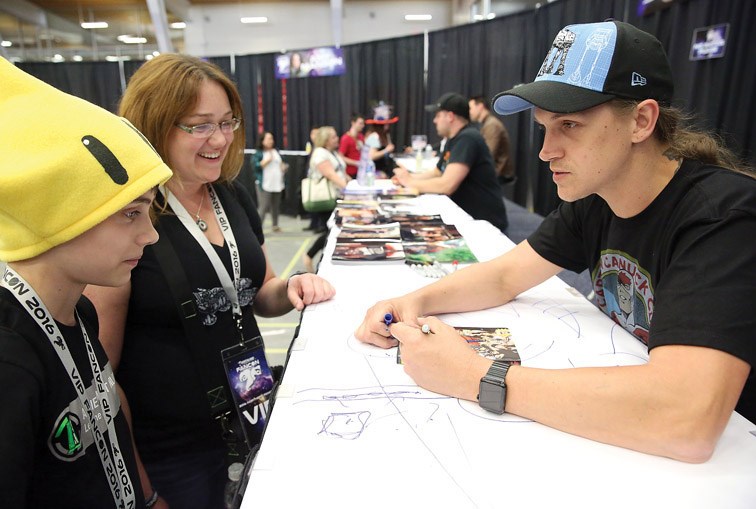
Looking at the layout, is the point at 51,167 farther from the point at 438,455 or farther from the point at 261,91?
the point at 261,91

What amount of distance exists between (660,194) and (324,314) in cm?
84

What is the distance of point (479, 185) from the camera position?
11.4 ft

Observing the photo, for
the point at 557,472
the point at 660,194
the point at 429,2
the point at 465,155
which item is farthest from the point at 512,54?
the point at 557,472

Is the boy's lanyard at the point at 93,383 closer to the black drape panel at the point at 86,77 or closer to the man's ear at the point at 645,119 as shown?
the man's ear at the point at 645,119

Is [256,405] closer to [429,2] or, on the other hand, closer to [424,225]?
[424,225]

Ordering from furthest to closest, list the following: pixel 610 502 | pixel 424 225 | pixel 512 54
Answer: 1. pixel 512 54
2. pixel 424 225
3. pixel 610 502

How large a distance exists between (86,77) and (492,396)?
1218 centimetres

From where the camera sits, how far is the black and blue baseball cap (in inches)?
37.0

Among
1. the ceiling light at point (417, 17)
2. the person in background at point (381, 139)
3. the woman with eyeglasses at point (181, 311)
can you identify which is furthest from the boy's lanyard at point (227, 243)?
the ceiling light at point (417, 17)

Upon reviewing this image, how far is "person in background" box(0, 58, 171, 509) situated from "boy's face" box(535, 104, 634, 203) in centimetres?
78

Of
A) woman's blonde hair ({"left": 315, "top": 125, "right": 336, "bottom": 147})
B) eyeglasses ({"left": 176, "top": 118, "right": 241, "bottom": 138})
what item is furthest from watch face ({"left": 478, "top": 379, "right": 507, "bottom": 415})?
woman's blonde hair ({"left": 315, "top": 125, "right": 336, "bottom": 147})

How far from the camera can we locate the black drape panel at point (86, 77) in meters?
10.3

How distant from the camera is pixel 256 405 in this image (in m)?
1.26

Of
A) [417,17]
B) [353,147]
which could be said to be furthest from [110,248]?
[417,17]
